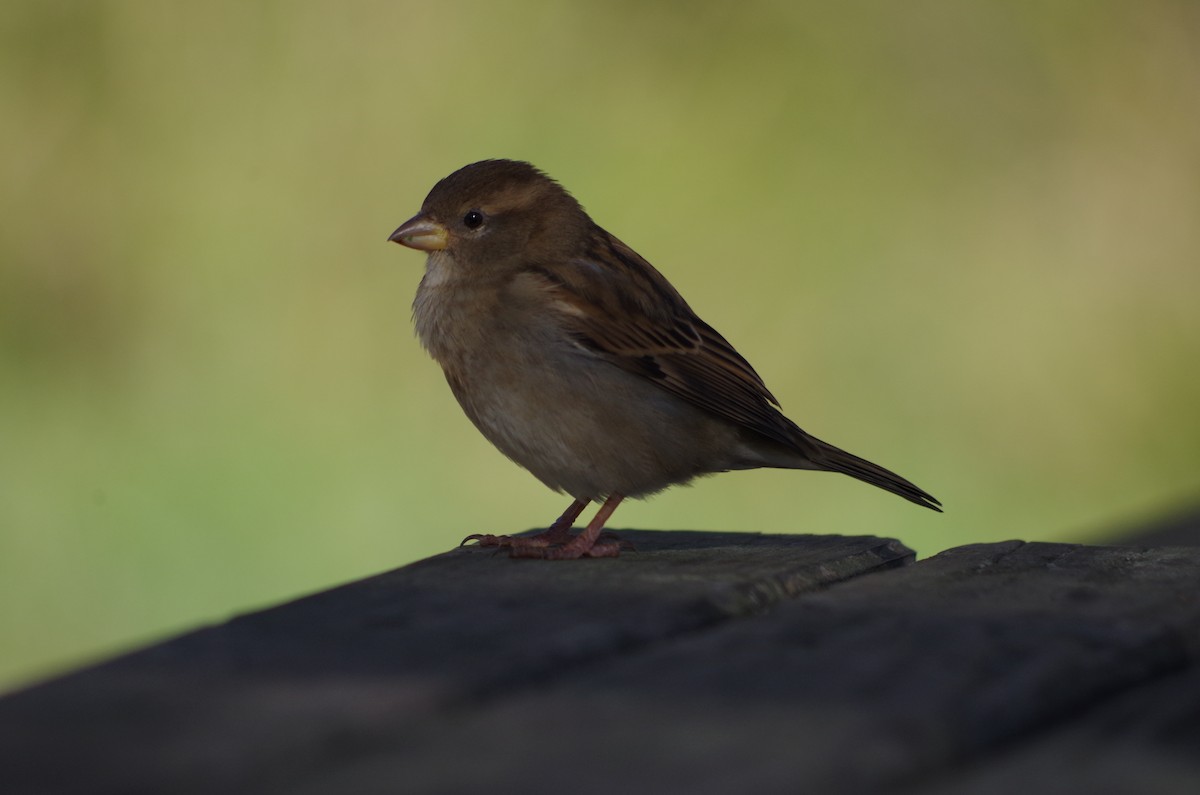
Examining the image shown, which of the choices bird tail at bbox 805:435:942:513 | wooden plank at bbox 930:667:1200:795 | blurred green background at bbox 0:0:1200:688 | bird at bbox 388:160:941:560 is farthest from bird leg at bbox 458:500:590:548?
blurred green background at bbox 0:0:1200:688

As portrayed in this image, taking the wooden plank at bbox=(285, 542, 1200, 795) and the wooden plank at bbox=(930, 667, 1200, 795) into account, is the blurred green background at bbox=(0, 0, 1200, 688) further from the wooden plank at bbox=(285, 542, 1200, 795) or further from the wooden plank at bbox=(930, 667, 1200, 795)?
the wooden plank at bbox=(930, 667, 1200, 795)

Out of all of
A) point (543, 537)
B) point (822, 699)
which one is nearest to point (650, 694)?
point (822, 699)

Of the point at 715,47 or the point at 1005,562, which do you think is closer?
the point at 1005,562

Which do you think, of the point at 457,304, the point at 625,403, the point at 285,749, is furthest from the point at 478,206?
the point at 285,749

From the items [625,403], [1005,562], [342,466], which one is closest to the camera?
[1005,562]

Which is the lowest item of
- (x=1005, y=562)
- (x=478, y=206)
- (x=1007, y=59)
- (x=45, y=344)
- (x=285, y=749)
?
(x=285, y=749)

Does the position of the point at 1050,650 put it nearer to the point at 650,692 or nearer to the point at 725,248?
the point at 650,692
